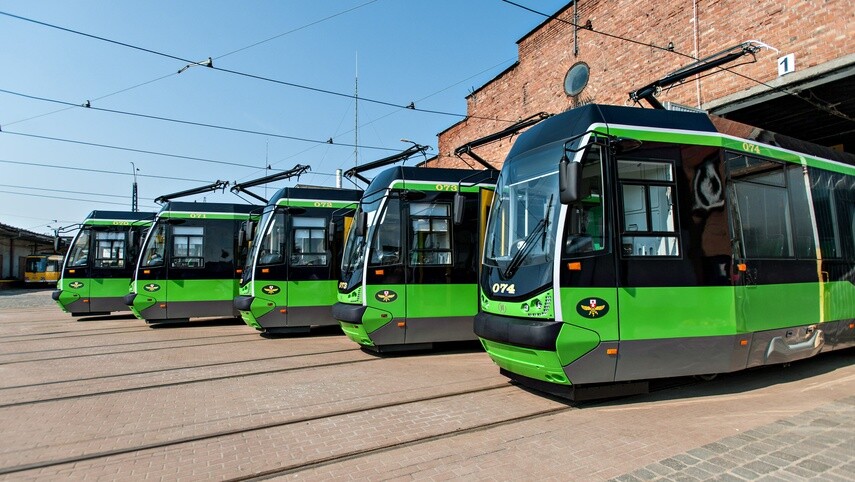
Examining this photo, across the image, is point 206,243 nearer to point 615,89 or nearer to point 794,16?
point 615,89

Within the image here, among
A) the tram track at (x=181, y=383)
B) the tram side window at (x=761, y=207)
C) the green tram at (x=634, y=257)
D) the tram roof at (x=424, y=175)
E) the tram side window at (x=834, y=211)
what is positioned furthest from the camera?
the tram roof at (x=424, y=175)

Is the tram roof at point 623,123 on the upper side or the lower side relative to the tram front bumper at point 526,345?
upper

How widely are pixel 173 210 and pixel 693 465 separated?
1473 cm

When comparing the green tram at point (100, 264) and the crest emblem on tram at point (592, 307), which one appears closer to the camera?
the crest emblem on tram at point (592, 307)

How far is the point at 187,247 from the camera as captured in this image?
14625 millimetres

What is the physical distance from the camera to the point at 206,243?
1473cm

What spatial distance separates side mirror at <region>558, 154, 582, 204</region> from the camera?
5055 millimetres

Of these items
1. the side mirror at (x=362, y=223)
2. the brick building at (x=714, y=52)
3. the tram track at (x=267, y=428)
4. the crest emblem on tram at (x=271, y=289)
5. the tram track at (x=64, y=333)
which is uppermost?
the brick building at (x=714, y=52)

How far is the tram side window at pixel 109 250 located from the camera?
16797 mm

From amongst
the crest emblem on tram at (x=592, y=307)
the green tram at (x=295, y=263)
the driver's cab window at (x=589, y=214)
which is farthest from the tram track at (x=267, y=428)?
the green tram at (x=295, y=263)

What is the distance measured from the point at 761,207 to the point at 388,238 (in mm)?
5834

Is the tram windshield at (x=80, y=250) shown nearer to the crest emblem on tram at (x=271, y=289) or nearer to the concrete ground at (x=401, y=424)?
the crest emblem on tram at (x=271, y=289)

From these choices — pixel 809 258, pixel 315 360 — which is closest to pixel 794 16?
pixel 809 258

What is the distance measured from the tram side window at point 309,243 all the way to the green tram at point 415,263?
2843 millimetres
